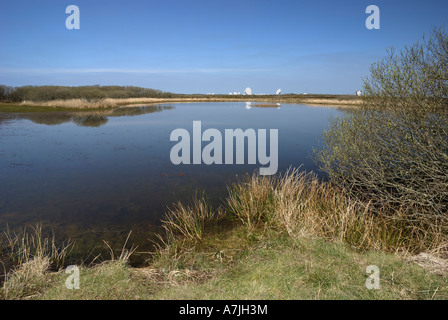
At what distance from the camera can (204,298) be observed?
4.23 meters

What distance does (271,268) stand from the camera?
16.5ft

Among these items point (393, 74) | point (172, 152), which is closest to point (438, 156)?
point (393, 74)

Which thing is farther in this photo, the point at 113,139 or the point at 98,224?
the point at 113,139

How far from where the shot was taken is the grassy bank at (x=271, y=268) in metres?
4.32

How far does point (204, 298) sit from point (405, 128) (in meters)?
7.27
